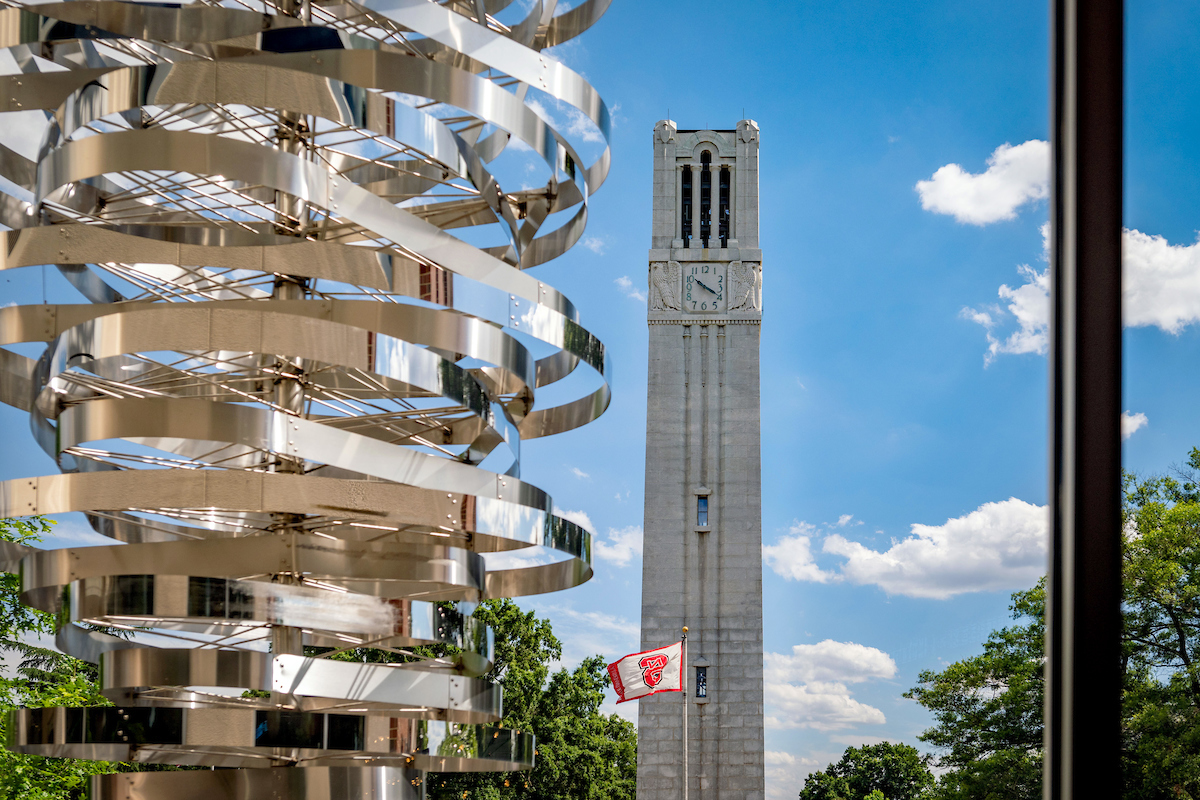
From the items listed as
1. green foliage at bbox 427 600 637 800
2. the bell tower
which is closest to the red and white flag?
the bell tower

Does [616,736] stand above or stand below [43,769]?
below

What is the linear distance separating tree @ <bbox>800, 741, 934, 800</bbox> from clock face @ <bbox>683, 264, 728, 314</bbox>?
14190mm

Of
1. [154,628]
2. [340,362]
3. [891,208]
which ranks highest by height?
[891,208]

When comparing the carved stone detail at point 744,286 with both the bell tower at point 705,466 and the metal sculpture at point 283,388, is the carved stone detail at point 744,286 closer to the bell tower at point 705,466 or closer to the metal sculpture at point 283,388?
the bell tower at point 705,466

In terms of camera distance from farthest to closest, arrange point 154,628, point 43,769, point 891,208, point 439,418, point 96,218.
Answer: point 891,208 < point 43,769 < point 154,628 < point 439,418 < point 96,218

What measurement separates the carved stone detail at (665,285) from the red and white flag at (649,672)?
9.84 m

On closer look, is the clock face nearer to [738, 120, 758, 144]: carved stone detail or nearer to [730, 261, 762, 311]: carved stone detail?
[730, 261, 762, 311]: carved stone detail

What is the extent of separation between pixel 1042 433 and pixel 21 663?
868 inches

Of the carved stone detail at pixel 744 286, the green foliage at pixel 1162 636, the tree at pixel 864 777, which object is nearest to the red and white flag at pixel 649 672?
the carved stone detail at pixel 744 286

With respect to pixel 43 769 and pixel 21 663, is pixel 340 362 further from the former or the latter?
pixel 21 663

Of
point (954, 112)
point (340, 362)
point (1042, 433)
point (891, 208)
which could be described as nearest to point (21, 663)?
point (891, 208)

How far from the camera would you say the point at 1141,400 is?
2.50 metres

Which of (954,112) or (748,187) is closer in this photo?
(954,112)

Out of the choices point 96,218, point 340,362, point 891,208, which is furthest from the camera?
point 891,208
